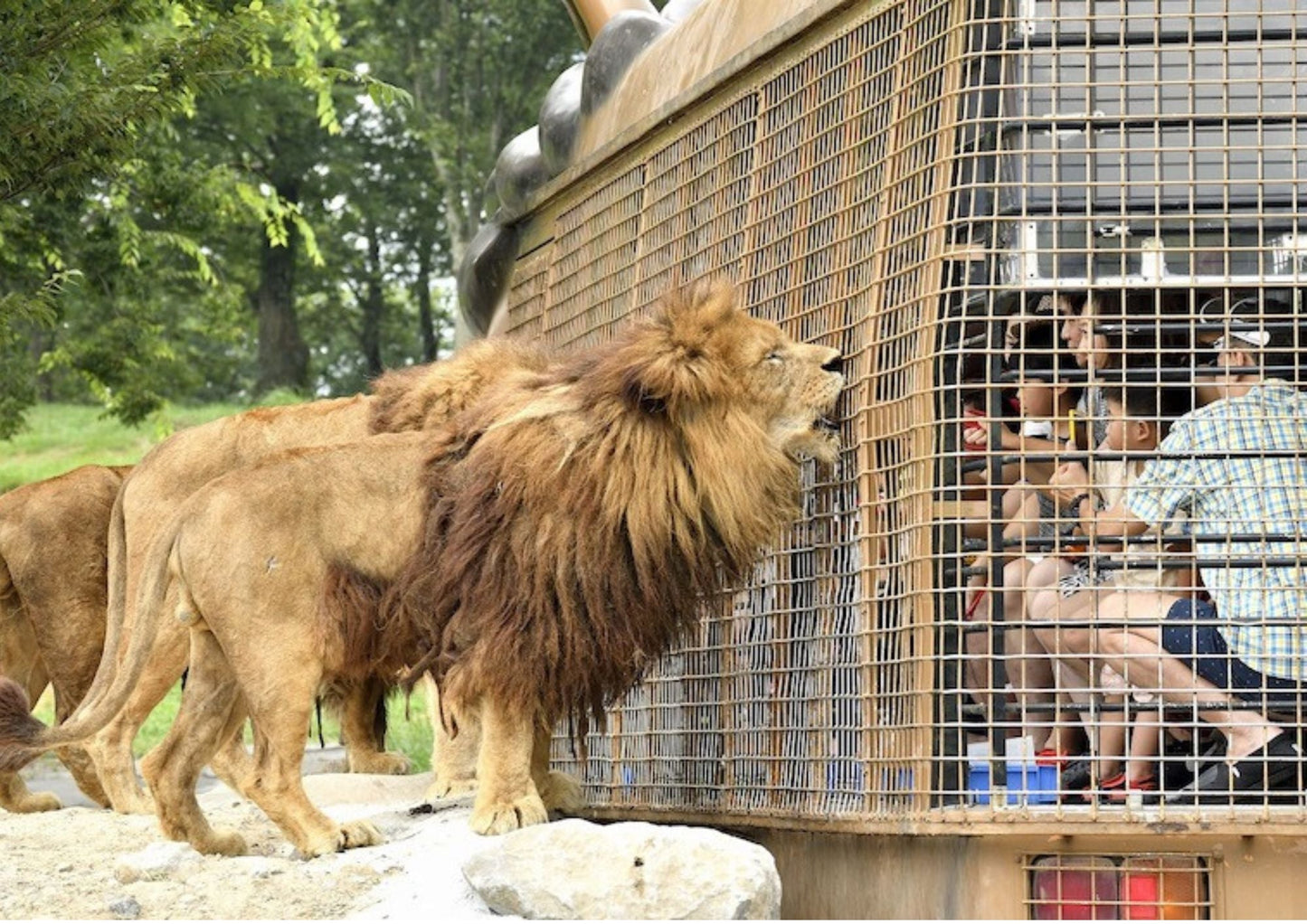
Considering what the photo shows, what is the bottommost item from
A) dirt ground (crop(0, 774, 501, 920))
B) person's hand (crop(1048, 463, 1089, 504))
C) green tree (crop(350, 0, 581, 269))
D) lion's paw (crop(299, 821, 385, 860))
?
dirt ground (crop(0, 774, 501, 920))

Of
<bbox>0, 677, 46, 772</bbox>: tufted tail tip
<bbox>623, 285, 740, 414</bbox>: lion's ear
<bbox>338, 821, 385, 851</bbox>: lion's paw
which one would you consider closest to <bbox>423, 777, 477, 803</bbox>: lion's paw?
<bbox>338, 821, 385, 851</bbox>: lion's paw

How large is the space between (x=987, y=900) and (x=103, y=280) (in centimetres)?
1156

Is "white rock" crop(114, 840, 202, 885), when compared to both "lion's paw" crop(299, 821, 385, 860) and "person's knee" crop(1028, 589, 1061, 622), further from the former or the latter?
"person's knee" crop(1028, 589, 1061, 622)

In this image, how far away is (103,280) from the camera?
15.4 m

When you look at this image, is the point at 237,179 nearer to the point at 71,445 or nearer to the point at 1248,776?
the point at 71,445

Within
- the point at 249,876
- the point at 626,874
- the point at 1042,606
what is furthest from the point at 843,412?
A: the point at 249,876

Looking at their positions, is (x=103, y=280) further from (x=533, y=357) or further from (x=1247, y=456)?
(x=1247, y=456)

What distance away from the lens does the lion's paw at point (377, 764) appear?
9.16m

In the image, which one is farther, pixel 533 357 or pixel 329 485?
pixel 533 357

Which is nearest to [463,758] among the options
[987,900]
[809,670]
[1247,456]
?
[809,670]

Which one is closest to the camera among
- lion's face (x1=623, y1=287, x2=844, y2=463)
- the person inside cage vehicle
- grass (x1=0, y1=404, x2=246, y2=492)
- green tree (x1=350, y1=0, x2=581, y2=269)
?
the person inside cage vehicle

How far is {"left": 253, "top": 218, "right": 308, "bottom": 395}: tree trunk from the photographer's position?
3334cm

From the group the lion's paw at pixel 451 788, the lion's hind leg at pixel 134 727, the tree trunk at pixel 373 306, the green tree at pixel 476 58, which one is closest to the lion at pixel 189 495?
the lion's hind leg at pixel 134 727

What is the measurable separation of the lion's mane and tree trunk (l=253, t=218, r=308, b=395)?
1060 inches
